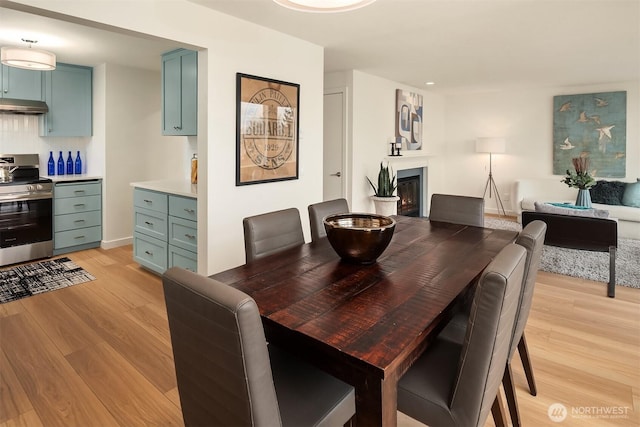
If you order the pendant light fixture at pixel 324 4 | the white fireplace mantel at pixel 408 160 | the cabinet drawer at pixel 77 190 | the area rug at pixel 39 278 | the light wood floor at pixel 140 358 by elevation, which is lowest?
the light wood floor at pixel 140 358

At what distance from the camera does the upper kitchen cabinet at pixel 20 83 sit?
4191 millimetres

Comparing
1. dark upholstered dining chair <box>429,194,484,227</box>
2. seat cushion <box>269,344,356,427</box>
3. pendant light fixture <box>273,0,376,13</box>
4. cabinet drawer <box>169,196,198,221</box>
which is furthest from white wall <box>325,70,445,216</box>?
seat cushion <box>269,344,356,427</box>

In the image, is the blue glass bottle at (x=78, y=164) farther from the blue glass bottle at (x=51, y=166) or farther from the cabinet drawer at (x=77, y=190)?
the cabinet drawer at (x=77, y=190)

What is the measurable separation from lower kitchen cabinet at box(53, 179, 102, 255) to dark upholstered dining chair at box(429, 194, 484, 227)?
13.6ft

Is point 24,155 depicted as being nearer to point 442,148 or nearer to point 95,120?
point 95,120

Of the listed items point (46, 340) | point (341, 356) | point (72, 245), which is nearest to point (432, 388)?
point (341, 356)

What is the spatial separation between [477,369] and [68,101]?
17.5ft

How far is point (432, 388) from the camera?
1.31 meters

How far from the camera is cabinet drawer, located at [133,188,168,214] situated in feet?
12.0

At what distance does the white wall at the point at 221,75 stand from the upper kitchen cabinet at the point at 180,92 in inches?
23.1

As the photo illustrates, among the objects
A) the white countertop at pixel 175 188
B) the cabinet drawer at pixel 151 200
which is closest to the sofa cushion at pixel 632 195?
the white countertop at pixel 175 188

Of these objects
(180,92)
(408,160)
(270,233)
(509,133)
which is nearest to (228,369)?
(270,233)

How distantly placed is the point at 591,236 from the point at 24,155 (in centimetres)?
631

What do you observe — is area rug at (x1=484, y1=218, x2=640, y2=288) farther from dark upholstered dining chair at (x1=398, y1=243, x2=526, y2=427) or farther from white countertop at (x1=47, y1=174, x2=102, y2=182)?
white countertop at (x1=47, y1=174, x2=102, y2=182)
